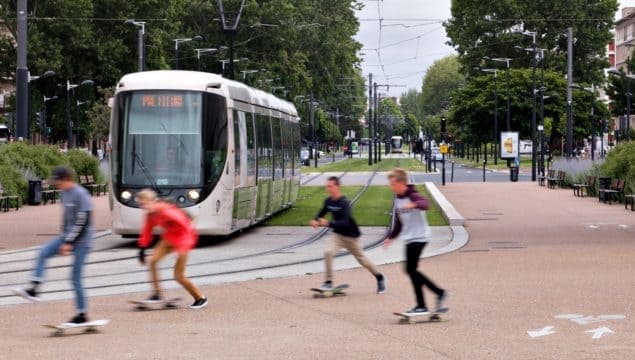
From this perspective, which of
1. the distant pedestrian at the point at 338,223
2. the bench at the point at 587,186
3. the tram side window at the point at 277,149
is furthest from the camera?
the bench at the point at 587,186

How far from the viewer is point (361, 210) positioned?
34625mm

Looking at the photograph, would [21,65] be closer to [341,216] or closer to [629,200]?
[629,200]

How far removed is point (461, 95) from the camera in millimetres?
102188

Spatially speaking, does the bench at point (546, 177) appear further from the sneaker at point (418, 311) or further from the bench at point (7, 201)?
the sneaker at point (418, 311)

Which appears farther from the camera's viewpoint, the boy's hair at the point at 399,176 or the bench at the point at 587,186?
the bench at the point at 587,186

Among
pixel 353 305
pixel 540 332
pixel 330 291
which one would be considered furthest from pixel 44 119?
pixel 540 332

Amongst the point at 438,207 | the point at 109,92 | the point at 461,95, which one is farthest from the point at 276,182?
the point at 461,95

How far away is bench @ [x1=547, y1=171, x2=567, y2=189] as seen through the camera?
5000cm

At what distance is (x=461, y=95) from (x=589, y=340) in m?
91.4

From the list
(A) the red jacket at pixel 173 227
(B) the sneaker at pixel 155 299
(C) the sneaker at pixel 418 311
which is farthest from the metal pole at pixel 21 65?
(C) the sneaker at pixel 418 311

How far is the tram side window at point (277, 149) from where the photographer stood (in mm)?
29794

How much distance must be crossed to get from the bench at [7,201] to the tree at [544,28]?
62.4m

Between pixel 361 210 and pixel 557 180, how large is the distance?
17.2 m

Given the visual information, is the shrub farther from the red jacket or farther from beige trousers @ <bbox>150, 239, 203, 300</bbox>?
the red jacket
